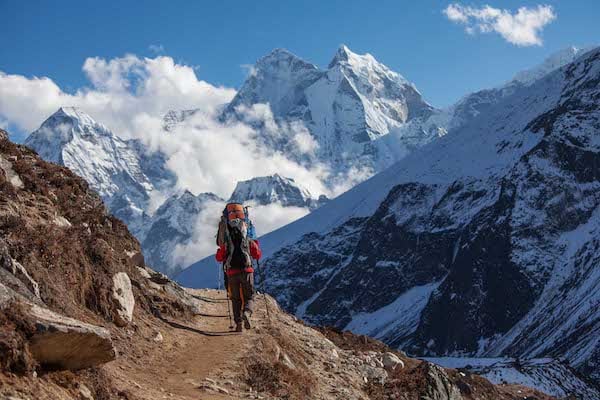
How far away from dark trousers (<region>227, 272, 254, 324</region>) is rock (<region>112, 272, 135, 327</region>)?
2676 mm

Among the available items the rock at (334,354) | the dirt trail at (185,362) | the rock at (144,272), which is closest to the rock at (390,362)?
the rock at (334,354)

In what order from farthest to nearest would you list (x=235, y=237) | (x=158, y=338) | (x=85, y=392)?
(x=235, y=237)
(x=158, y=338)
(x=85, y=392)

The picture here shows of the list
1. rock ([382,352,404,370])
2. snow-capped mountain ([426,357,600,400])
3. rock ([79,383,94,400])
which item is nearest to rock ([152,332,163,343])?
rock ([79,383,94,400])

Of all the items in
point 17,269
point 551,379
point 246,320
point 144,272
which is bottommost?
point 551,379

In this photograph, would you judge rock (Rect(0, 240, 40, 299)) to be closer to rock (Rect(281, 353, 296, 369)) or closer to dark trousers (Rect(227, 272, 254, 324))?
rock (Rect(281, 353, 296, 369))

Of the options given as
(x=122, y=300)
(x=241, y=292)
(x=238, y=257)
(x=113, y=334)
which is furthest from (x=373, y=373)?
(x=113, y=334)

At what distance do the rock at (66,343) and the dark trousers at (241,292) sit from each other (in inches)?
306

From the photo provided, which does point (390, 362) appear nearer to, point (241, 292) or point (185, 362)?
point (241, 292)

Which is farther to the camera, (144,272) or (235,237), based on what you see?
(144,272)

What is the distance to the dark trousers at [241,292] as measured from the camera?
1847 cm

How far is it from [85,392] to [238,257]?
26.8 feet

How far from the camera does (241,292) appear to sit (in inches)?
734

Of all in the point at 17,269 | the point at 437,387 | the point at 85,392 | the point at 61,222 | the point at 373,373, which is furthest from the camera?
the point at 437,387

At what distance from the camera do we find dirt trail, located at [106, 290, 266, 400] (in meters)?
12.6
